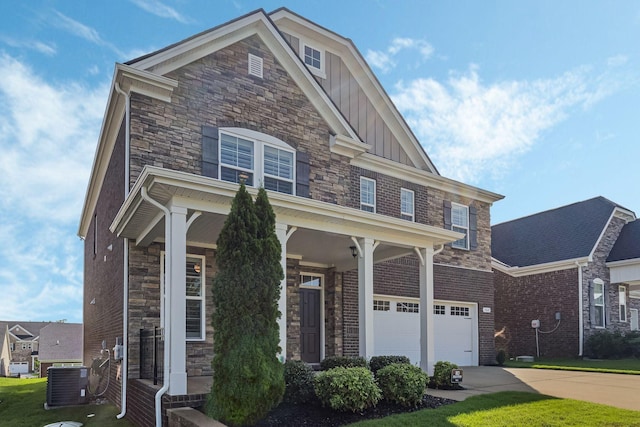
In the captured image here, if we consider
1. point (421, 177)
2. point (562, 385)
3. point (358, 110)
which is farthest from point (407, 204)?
point (562, 385)

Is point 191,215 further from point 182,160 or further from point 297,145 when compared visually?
point 297,145

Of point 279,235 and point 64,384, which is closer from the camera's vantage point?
point 279,235

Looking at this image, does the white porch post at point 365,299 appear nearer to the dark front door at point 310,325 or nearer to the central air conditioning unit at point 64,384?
the dark front door at point 310,325

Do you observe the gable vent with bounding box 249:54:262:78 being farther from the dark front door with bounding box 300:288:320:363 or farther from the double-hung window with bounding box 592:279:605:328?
the double-hung window with bounding box 592:279:605:328

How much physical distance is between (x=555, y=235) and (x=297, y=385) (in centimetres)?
1628

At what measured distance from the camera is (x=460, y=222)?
50.8 feet

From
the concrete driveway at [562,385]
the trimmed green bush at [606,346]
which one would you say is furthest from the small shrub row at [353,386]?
the trimmed green bush at [606,346]

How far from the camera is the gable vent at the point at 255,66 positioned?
10.9 m

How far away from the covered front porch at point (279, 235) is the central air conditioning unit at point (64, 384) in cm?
211

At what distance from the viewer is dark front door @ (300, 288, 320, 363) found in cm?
1204

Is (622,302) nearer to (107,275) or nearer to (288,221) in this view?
(288,221)

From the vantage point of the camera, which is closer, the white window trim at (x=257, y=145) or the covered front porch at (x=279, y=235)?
the covered front porch at (x=279, y=235)

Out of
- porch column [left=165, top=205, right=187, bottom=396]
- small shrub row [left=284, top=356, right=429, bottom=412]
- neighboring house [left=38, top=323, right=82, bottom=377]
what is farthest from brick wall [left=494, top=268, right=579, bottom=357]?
neighboring house [left=38, top=323, right=82, bottom=377]

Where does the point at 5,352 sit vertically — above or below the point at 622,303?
below
